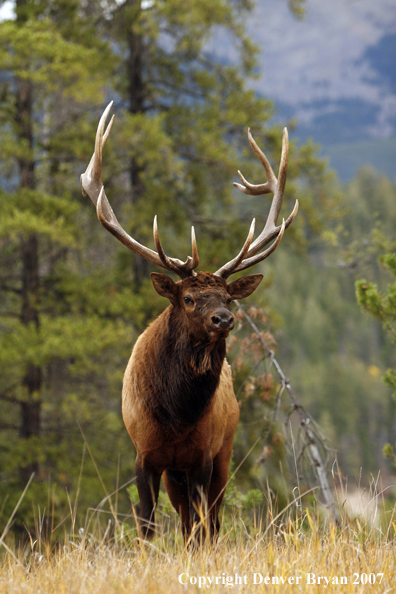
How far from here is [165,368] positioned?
153 inches

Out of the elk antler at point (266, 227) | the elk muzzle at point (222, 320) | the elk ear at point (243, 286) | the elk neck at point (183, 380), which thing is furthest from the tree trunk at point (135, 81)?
the elk muzzle at point (222, 320)

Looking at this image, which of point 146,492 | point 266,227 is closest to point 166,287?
point 266,227

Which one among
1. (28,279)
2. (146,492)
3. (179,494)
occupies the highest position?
(28,279)

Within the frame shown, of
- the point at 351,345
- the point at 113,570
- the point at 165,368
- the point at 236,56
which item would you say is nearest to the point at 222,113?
the point at 236,56

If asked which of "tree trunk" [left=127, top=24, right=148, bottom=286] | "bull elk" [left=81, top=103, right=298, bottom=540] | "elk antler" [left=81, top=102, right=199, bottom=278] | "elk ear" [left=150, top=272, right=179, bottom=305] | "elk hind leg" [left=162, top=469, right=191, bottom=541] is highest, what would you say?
"tree trunk" [left=127, top=24, right=148, bottom=286]

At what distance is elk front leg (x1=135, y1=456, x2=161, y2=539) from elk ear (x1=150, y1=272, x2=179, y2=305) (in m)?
1.00

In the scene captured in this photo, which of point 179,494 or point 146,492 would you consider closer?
point 146,492

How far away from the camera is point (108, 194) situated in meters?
11.7

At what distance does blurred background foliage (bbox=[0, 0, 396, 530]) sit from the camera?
10.5 m

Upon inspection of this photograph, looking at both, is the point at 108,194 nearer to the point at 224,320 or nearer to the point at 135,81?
the point at 135,81

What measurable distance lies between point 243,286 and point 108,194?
7.96m

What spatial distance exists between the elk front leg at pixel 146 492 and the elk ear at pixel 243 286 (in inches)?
48.0

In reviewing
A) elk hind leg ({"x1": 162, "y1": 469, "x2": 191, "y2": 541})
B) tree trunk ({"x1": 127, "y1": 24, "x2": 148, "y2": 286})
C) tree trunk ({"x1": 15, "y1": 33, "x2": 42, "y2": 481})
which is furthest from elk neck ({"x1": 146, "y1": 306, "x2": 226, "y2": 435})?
tree trunk ({"x1": 127, "y1": 24, "x2": 148, "y2": 286})

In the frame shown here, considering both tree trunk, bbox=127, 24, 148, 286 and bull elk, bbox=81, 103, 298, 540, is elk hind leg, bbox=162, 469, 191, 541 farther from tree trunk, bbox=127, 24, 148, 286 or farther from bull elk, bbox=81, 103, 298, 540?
tree trunk, bbox=127, 24, 148, 286
